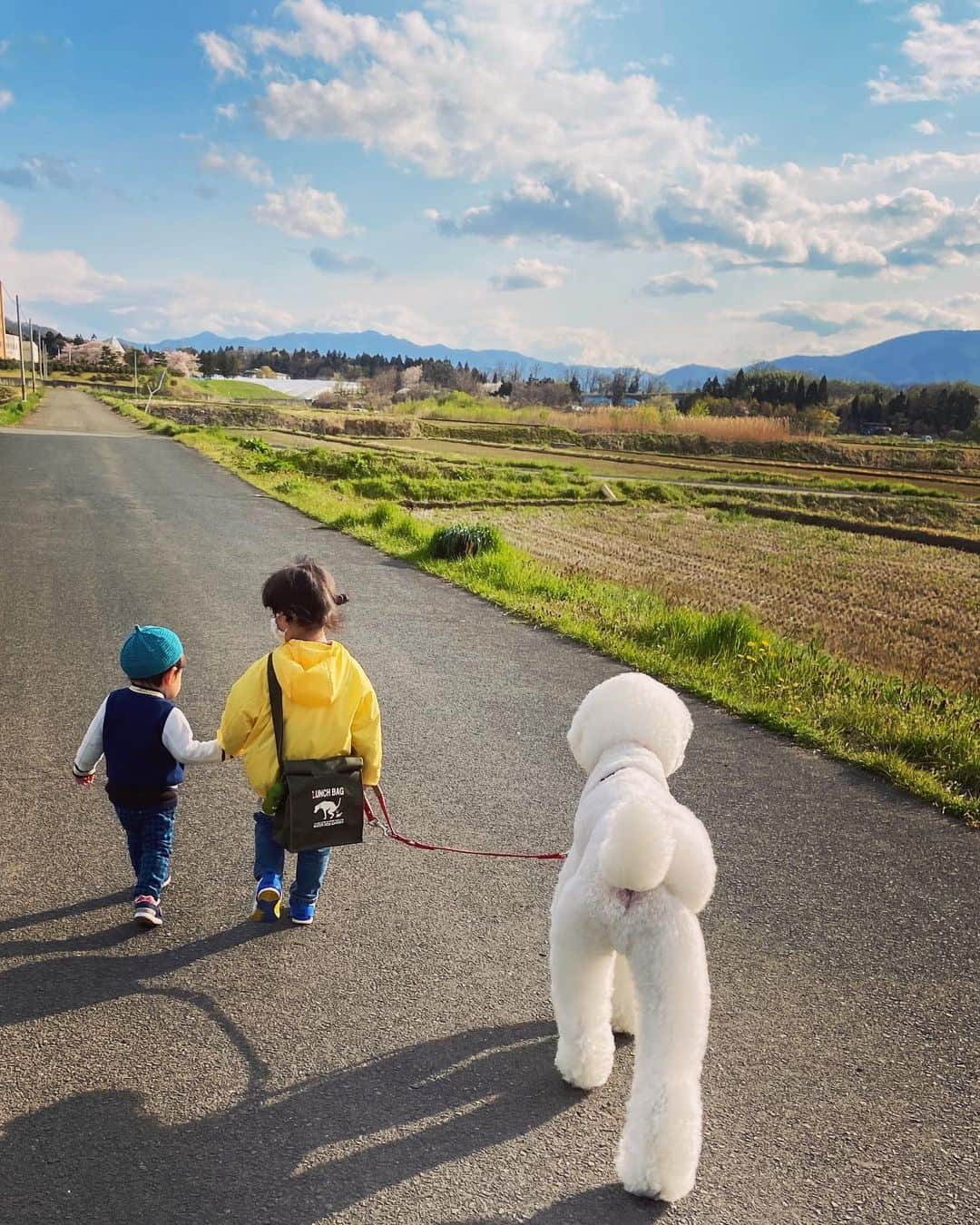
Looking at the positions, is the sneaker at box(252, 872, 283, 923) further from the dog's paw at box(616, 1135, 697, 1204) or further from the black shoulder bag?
the dog's paw at box(616, 1135, 697, 1204)

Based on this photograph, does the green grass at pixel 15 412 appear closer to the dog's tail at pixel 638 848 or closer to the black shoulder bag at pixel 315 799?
the black shoulder bag at pixel 315 799

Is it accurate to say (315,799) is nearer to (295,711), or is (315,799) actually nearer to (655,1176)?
(295,711)

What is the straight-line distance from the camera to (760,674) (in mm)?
7000

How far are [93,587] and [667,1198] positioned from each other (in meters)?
8.46

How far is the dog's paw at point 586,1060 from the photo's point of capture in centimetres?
257

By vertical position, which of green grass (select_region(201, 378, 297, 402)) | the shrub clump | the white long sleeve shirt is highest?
green grass (select_region(201, 378, 297, 402))

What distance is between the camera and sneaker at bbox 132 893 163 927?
3270mm

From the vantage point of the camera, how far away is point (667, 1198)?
87.0 inches

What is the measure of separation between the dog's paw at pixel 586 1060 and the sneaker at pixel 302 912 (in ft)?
3.97

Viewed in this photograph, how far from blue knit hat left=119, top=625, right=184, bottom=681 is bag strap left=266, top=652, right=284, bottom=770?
14.5 inches

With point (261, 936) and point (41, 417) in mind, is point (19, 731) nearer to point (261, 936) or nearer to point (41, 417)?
point (261, 936)

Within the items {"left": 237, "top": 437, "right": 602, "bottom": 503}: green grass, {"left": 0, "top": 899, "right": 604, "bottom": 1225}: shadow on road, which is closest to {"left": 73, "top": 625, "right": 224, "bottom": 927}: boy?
{"left": 0, "top": 899, "right": 604, "bottom": 1225}: shadow on road

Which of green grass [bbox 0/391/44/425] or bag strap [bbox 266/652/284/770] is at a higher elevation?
green grass [bbox 0/391/44/425]

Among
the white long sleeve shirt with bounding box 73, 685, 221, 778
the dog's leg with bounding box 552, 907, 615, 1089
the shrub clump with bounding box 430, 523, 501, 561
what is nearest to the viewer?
the dog's leg with bounding box 552, 907, 615, 1089
